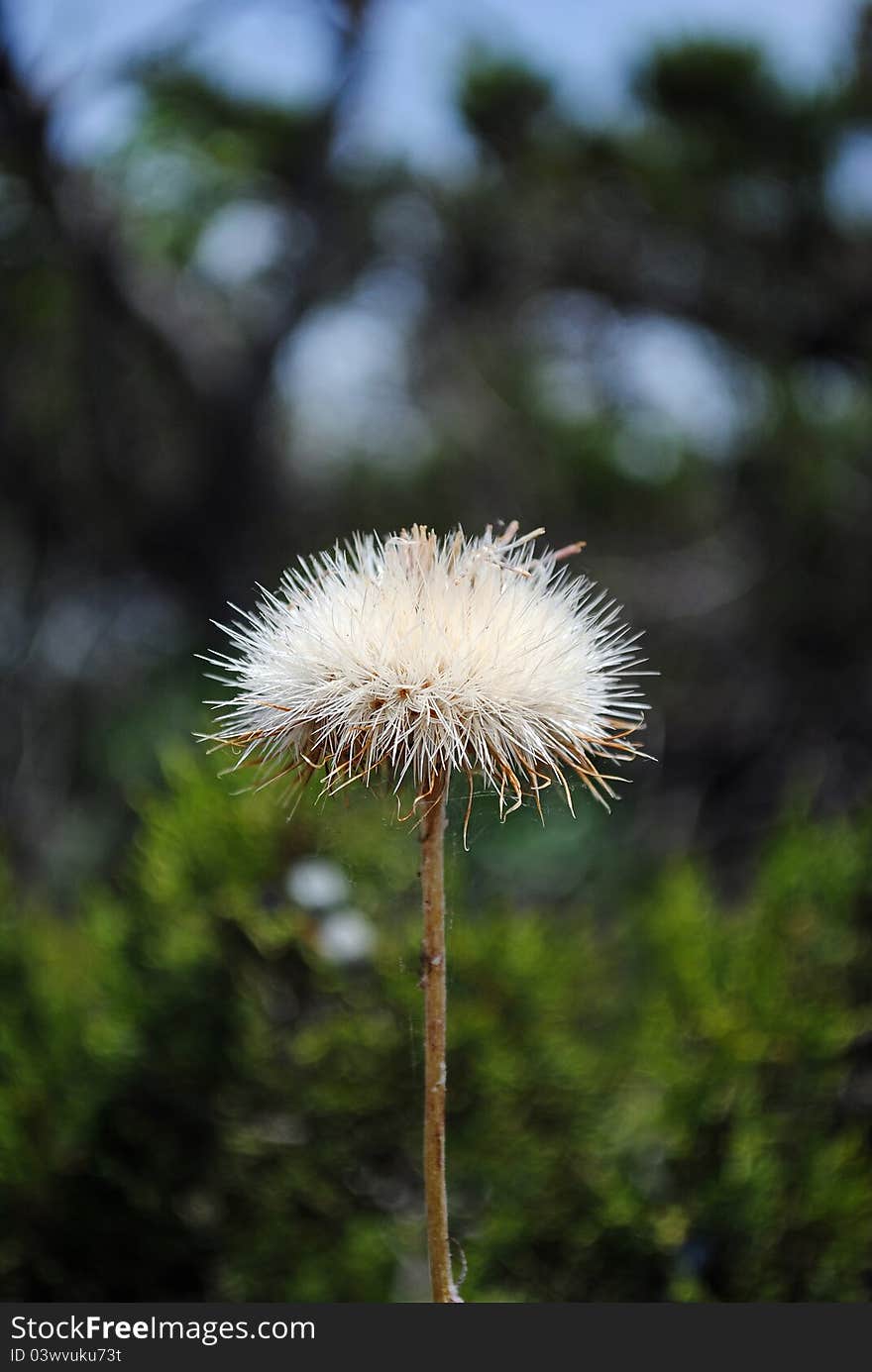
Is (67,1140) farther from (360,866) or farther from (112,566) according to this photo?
(112,566)

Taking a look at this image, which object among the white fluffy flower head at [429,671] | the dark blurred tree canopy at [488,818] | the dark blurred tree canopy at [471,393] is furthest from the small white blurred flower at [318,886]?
the dark blurred tree canopy at [471,393]

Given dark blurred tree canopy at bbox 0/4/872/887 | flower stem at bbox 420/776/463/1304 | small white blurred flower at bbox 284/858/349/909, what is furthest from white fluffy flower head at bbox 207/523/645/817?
dark blurred tree canopy at bbox 0/4/872/887

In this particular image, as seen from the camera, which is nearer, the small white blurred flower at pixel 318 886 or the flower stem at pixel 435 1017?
the flower stem at pixel 435 1017

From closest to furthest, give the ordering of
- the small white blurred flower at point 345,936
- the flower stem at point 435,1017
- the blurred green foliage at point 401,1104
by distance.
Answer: the flower stem at point 435,1017
the blurred green foliage at point 401,1104
the small white blurred flower at point 345,936

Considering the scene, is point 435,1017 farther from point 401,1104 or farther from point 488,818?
point 401,1104

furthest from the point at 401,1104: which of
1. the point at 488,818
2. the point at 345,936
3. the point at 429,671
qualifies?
the point at 429,671

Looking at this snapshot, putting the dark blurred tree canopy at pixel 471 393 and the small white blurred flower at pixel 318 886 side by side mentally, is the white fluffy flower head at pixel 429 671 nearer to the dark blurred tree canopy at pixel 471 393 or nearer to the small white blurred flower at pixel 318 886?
the small white blurred flower at pixel 318 886
